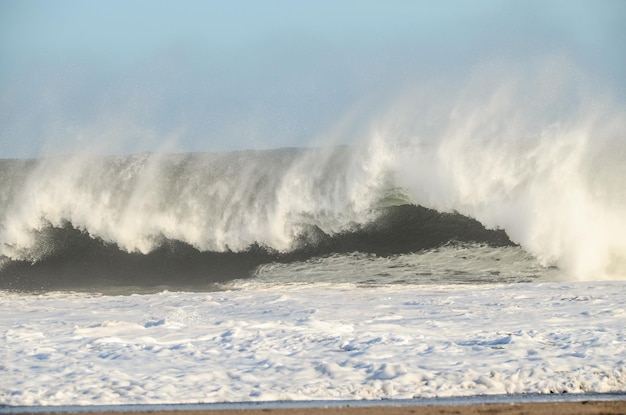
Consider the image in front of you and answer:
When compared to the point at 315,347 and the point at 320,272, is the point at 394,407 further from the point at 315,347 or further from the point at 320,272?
the point at 320,272

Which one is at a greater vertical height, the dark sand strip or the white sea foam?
the white sea foam

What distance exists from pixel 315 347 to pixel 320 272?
761 cm

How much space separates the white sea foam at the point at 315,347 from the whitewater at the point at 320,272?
A: 25 millimetres

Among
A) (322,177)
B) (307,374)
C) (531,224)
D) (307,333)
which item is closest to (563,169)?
(531,224)

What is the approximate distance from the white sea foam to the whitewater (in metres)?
0.03

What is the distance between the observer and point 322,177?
16.9m

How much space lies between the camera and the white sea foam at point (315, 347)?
478cm

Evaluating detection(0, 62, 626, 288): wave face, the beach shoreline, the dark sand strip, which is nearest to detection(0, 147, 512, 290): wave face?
detection(0, 62, 626, 288): wave face

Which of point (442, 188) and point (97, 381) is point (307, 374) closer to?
point (97, 381)

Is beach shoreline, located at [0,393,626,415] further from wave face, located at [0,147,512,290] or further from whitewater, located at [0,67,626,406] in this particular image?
wave face, located at [0,147,512,290]

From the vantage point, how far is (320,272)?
537 inches

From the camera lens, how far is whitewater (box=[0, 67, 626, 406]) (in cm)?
515

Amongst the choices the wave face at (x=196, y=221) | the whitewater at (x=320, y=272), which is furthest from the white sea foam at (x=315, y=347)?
the wave face at (x=196, y=221)

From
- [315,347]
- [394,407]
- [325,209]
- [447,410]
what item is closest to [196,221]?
[325,209]
